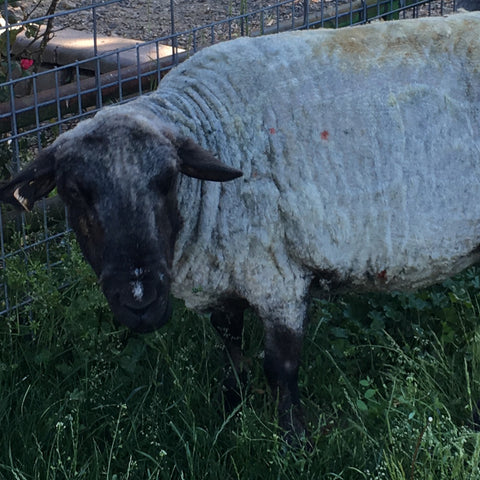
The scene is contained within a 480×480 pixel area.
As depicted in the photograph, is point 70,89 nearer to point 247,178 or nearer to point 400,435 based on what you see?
point 247,178

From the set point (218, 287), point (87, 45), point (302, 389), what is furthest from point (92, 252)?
point (87, 45)

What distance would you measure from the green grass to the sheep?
10.6 inches

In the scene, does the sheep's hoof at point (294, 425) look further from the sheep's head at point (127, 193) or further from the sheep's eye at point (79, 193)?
the sheep's eye at point (79, 193)

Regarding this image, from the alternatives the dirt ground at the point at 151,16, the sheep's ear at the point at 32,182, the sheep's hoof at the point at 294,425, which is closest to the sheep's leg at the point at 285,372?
the sheep's hoof at the point at 294,425

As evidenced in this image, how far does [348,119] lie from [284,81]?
29cm

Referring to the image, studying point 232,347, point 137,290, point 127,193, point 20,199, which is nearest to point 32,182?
point 20,199

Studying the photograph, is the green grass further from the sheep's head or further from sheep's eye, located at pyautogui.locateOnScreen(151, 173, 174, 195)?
sheep's eye, located at pyautogui.locateOnScreen(151, 173, 174, 195)

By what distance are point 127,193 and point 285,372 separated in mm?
1040

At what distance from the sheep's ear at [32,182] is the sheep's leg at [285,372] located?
102 cm

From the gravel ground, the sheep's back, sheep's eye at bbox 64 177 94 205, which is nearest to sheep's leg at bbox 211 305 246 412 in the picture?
the sheep's back

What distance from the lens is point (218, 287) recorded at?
3.60 meters

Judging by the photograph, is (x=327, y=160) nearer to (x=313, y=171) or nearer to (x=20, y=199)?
(x=313, y=171)

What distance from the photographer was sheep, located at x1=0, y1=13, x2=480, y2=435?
3.52 metres

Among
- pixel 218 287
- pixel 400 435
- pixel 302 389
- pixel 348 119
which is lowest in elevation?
pixel 302 389
